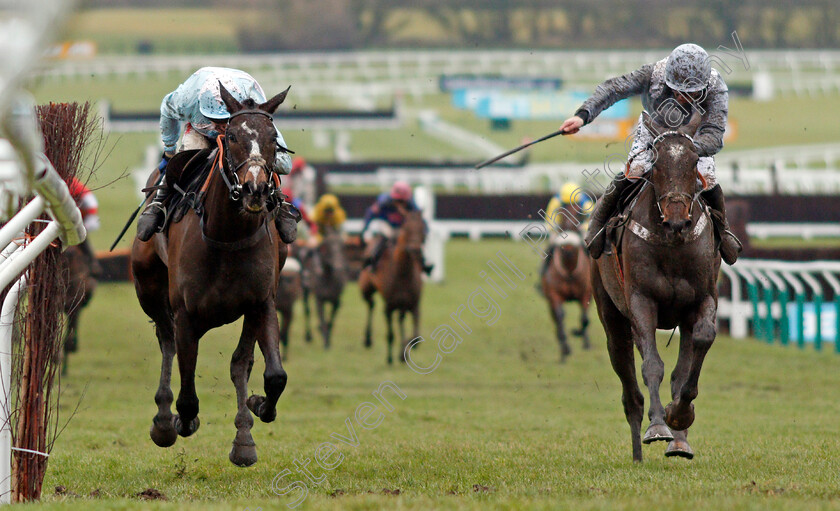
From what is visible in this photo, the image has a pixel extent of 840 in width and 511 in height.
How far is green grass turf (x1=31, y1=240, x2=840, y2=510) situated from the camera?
5.54 m

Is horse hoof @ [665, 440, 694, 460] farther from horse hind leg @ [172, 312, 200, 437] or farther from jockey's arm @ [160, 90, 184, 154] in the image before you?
jockey's arm @ [160, 90, 184, 154]

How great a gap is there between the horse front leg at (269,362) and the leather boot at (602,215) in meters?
1.99

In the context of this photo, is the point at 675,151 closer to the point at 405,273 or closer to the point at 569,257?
the point at 569,257

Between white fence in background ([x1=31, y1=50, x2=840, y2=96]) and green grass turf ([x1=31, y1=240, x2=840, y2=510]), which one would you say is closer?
green grass turf ([x1=31, y1=240, x2=840, y2=510])

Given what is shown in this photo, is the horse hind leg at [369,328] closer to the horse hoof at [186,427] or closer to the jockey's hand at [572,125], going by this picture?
the horse hoof at [186,427]

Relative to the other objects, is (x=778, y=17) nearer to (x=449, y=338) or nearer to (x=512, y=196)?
(x=512, y=196)

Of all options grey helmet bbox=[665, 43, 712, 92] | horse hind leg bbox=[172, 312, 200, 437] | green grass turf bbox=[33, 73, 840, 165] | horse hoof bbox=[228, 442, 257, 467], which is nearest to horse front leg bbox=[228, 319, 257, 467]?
horse hoof bbox=[228, 442, 257, 467]

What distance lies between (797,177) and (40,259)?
2222cm

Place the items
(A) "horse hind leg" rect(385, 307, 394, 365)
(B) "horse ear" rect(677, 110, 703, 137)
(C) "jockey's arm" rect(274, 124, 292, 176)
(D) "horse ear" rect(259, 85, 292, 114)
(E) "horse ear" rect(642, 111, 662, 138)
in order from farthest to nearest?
(A) "horse hind leg" rect(385, 307, 394, 365)
(E) "horse ear" rect(642, 111, 662, 138)
(B) "horse ear" rect(677, 110, 703, 137)
(C) "jockey's arm" rect(274, 124, 292, 176)
(D) "horse ear" rect(259, 85, 292, 114)

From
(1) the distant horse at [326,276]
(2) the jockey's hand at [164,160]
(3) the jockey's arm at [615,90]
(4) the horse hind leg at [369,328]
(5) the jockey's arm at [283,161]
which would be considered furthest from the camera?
(1) the distant horse at [326,276]

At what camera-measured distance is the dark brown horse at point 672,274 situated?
6074mm

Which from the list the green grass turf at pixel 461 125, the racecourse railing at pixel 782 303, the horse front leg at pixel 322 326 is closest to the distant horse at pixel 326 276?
the horse front leg at pixel 322 326

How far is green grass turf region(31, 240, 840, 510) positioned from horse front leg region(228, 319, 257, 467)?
0.14 metres

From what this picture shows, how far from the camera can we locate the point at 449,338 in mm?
15523
